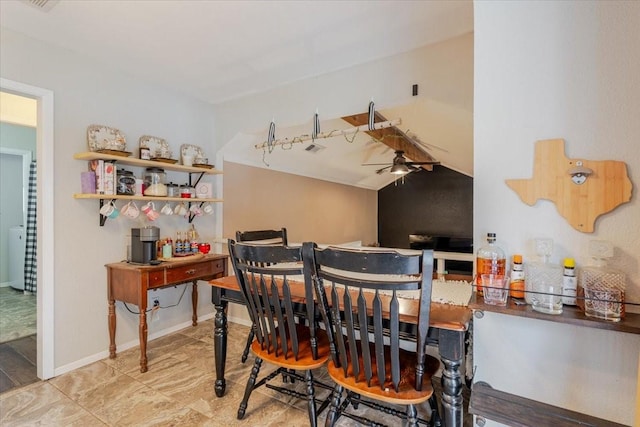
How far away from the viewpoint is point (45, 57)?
229 cm

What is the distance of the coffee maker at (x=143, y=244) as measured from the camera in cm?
258

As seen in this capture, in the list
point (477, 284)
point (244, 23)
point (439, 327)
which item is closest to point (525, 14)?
point (477, 284)

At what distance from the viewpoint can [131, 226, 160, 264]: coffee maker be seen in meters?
2.58

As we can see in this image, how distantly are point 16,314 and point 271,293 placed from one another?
374 cm

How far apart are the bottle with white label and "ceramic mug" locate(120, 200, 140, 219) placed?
2.85 metres

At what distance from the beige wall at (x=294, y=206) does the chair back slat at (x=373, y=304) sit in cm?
239

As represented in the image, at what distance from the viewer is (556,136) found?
1.27m

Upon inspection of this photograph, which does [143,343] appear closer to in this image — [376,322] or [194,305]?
[194,305]

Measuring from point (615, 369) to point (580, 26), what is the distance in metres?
1.29

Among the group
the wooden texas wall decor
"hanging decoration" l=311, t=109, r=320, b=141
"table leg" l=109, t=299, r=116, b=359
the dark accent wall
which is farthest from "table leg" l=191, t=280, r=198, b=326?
the dark accent wall

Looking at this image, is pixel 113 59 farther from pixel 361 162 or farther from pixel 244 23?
pixel 361 162

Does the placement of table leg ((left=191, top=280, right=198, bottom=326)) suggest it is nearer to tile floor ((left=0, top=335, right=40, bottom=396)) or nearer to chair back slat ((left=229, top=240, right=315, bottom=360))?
tile floor ((left=0, top=335, right=40, bottom=396))

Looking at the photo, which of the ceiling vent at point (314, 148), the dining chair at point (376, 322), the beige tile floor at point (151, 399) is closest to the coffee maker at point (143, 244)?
the beige tile floor at point (151, 399)

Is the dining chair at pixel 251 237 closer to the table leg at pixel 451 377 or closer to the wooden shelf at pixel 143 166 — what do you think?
the wooden shelf at pixel 143 166
